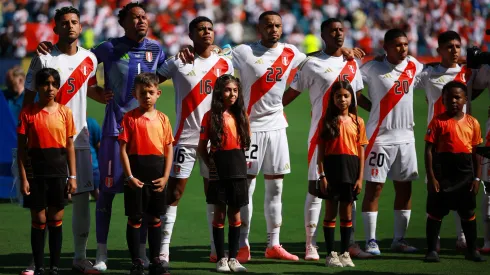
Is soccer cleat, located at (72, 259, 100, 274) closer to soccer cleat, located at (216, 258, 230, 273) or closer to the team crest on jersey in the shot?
soccer cleat, located at (216, 258, 230, 273)

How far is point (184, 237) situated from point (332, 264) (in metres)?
2.31

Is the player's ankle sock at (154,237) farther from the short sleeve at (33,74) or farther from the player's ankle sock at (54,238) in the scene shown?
the short sleeve at (33,74)

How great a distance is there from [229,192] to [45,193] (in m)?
1.63

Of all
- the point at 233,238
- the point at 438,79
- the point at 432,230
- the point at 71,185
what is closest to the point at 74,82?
the point at 71,185

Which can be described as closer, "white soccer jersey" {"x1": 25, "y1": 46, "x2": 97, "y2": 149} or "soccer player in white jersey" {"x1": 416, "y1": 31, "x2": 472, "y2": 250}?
"white soccer jersey" {"x1": 25, "y1": 46, "x2": 97, "y2": 149}

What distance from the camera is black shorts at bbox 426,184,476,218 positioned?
363 inches

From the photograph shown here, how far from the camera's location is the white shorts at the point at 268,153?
9422mm

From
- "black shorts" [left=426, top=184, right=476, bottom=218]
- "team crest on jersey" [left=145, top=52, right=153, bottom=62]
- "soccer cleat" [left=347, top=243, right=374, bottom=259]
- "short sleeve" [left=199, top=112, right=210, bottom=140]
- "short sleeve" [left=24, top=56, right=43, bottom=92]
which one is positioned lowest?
"soccer cleat" [left=347, top=243, right=374, bottom=259]

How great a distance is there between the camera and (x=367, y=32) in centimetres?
3559

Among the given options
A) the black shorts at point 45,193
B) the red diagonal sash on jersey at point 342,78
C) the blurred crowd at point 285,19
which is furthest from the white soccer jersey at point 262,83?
the blurred crowd at point 285,19

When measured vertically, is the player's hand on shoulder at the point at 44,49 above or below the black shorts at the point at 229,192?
above

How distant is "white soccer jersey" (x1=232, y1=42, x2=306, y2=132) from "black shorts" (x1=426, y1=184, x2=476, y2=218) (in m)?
1.68

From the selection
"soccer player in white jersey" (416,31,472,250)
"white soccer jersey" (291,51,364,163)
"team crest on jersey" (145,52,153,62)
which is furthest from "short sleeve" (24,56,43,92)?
"soccer player in white jersey" (416,31,472,250)

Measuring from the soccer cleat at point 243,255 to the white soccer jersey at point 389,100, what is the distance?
1.70 meters
